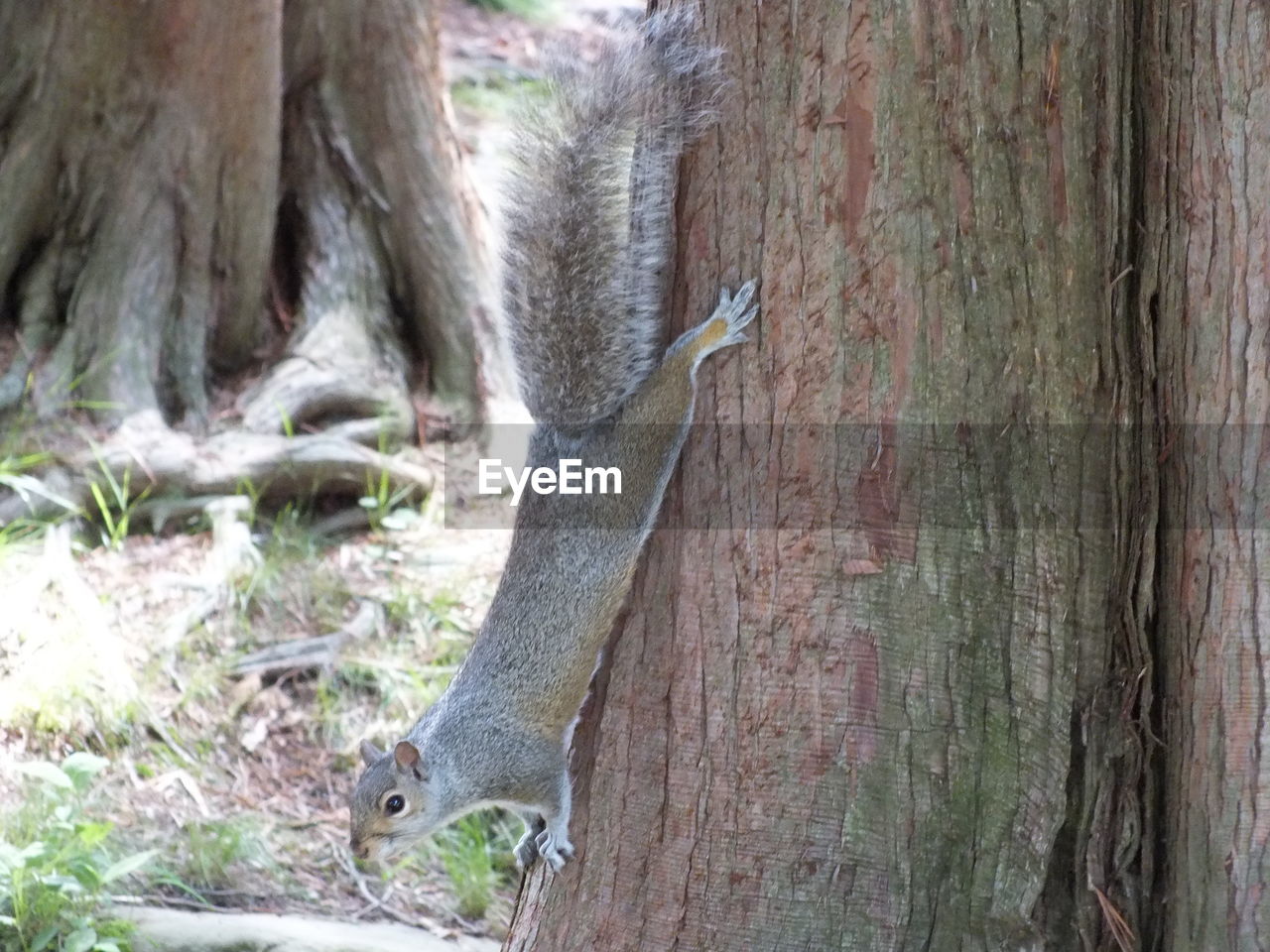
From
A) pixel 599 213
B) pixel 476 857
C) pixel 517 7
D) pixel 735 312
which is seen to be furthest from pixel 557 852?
pixel 517 7

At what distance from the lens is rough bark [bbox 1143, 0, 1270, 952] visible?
1.69 metres

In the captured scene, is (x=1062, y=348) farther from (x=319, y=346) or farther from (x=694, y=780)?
(x=319, y=346)

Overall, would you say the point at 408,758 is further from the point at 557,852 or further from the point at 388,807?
the point at 557,852

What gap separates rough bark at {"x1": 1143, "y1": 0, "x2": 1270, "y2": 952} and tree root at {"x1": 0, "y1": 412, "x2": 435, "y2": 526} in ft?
8.90

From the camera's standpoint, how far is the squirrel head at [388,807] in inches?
89.2

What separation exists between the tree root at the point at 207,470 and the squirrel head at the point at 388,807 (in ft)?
5.86

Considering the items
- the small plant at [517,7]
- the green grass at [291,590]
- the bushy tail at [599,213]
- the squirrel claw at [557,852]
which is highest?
the small plant at [517,7]

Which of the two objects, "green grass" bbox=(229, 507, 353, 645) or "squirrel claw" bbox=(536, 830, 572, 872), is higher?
"green grass" bbox=(229, 507, 353, 645)

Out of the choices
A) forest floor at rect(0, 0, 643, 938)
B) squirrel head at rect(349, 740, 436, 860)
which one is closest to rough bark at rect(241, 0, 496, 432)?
forest floor at rect(0, 0, 643, 938)

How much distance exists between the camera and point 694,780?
188cm

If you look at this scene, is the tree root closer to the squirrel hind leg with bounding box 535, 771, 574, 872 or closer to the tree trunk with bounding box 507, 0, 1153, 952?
the squirrel hind leg with bounding box 535, 771, 574, 872

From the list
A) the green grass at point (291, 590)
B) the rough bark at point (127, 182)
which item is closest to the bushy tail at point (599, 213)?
the green grass at point (291, 590)

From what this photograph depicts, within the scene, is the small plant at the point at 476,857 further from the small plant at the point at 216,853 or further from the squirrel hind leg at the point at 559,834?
the squirrel hind leg at the point at 559,834

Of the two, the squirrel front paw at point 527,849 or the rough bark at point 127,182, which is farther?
the rough bark at point 127,182
